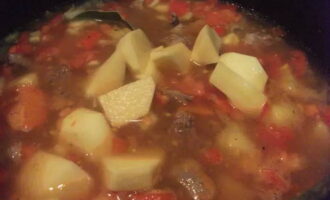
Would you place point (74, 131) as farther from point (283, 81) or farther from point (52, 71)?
point (283, 81)

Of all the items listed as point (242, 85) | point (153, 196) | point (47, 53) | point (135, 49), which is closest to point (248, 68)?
point (242, 85)

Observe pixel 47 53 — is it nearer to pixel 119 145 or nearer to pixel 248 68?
pixel 119 145

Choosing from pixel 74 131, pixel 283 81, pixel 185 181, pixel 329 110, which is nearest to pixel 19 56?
pixel 74 131

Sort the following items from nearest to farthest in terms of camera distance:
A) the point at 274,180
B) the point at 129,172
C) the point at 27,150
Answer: the point at 129,172, the point at 274,180, the point at 27,150

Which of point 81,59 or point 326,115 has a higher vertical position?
point 81,59

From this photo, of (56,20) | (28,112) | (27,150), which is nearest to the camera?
(27,150)

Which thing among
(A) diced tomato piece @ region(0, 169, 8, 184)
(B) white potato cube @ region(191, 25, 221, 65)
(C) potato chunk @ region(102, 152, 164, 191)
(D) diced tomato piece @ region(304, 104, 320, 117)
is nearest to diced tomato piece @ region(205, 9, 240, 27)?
(B) white potato cube @ region(191, 25, 221, 65)
